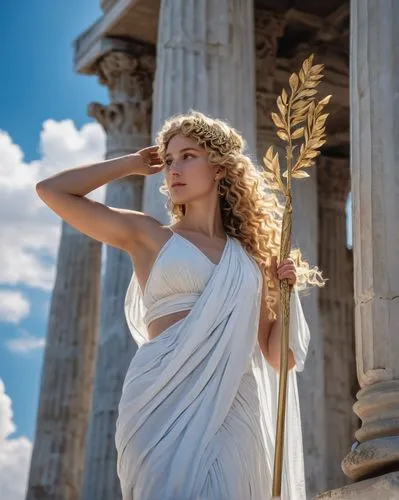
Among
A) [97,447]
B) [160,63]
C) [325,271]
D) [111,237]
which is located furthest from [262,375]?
[325,271]

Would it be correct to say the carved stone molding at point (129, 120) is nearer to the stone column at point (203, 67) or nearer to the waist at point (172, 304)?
the stone column at point (203, 67)

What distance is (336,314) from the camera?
25.7 meters

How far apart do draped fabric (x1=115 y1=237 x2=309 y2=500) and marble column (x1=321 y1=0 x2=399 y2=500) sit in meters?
1.47

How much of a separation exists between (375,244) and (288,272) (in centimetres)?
292

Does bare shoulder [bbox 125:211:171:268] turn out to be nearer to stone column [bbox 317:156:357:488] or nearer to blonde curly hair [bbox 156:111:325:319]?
blonde curly hair [bbox 156:111:325:319]

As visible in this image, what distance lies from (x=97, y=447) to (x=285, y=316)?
14410 mm

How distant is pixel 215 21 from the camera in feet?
54.0

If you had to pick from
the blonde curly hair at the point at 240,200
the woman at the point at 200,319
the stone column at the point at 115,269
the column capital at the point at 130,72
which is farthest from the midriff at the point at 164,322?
the column capital at the point at 130,72

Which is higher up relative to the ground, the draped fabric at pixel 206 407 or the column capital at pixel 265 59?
the column capital at pixel 265 59

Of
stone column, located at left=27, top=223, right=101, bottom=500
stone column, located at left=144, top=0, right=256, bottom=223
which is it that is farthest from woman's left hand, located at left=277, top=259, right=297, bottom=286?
stone column, located at left=27, top=223, right=101, bottom=500

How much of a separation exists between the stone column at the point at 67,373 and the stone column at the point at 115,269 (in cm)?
325

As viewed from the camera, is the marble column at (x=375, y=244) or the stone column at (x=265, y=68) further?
the stone column at (x=265, y=68)

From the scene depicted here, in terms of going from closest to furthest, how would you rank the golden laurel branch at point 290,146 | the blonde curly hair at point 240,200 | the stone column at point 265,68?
the golden laurel branch at point 290,146
the blonde curly hair at point 240,200
the stone column at point 265,68

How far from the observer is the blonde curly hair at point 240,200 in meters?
6.91
